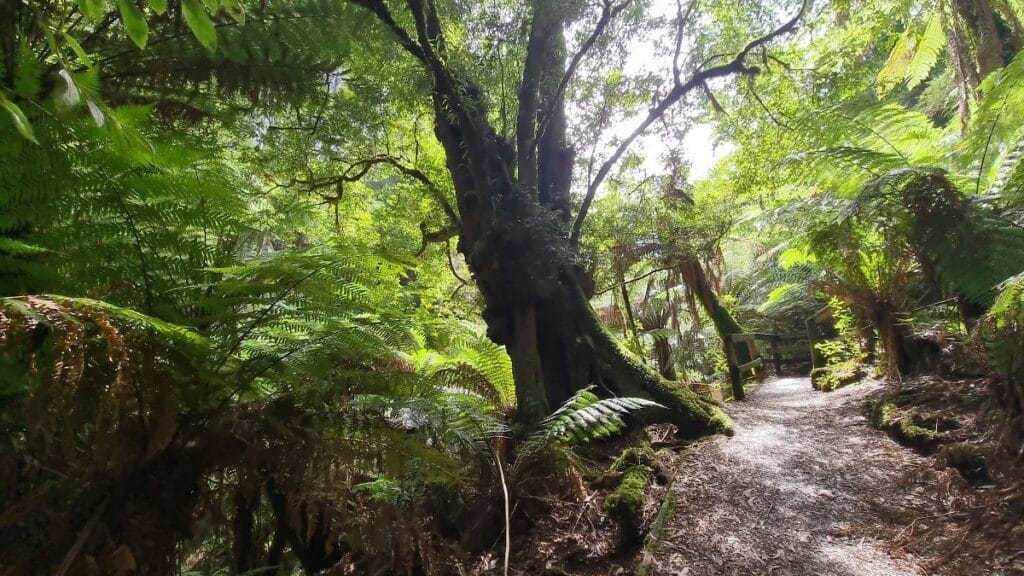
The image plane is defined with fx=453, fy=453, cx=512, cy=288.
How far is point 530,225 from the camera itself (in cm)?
393

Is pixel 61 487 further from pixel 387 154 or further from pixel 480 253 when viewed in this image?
pixel 387 154

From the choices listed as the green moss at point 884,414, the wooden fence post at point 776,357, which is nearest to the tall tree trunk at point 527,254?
the green moss at point 884,414

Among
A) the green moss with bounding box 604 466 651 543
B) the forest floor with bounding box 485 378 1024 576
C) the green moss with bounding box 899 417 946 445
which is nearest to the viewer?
the forest floor with bounding box 485 378 1024 576

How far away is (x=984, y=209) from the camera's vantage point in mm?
2559

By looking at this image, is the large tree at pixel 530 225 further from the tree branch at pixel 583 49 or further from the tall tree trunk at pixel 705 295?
the tall tree trunk at pixel 705 295

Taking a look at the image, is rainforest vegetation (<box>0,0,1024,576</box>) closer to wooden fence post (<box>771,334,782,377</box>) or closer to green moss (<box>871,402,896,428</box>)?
green moss (<box>871,402,896,428</box>)

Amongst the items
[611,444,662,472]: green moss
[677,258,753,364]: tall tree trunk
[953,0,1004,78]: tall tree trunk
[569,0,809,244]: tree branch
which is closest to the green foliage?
[611,444,662,472]: green moss

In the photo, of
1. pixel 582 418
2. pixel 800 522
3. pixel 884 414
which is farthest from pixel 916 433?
pixel 582 418

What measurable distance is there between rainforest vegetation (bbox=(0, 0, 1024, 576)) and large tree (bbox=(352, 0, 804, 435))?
0.03 m

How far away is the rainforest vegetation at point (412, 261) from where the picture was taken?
103 centimetres

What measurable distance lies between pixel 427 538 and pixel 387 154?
512 centimetres

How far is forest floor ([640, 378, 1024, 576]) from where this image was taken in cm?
178

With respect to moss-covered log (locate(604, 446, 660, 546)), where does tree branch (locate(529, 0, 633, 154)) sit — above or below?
above

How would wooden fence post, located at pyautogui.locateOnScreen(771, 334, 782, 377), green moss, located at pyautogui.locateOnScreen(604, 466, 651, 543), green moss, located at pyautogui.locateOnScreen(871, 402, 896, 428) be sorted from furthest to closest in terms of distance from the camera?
wooden fence post, located at pyautogui.locateOnScreen(771, 334, 782, 377) < green moss, located at pyautogui.locateOnScreen(871, 402, 896, 428) < green moss, located at pyautogui.locateOnScreen(604, 466, 651, 543)
